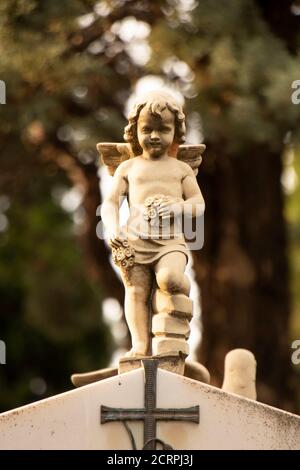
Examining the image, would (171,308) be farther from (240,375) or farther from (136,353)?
(240,375)

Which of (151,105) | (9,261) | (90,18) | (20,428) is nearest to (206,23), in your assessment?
(90,18)

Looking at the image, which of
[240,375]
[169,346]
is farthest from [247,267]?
[169,346]

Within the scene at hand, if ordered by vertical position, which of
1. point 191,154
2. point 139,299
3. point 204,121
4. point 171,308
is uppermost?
point 204,121

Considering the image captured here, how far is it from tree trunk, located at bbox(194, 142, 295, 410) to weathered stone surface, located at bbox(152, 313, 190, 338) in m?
6.26

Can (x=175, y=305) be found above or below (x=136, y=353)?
above

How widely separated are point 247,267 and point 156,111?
21.6ft

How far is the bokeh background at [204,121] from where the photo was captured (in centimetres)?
1402

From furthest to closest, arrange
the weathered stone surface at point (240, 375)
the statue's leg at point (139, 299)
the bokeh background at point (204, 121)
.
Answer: the bokeh background at point (204, 121) → the weathered stone surface at point (240, 375) → the statue's leg at point (139, 299)

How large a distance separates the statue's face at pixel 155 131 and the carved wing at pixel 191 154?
266 mm

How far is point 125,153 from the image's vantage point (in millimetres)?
10070

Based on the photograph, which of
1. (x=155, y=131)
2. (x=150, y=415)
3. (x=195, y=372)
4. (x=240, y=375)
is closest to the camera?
(x=150, y=415)

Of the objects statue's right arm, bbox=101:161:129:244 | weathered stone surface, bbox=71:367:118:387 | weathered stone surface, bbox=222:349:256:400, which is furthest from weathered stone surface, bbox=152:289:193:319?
weathered stone surface, bbox=222:349:256:400

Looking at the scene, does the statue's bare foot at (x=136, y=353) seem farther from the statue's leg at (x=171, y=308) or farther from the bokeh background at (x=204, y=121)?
the bokeh background at (x=204, y=121)

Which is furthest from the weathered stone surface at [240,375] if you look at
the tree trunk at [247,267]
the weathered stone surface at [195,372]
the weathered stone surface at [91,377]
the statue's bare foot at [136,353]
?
the tree trunk at [247,267]
